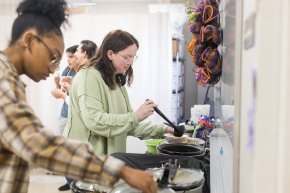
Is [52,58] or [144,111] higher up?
[52,58]

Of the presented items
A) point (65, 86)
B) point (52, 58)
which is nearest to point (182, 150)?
point (52, 58)

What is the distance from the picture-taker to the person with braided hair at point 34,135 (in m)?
0.62

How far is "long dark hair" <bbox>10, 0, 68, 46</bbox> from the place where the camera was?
2.59ft

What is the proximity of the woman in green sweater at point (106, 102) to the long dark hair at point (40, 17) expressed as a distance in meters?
0.74

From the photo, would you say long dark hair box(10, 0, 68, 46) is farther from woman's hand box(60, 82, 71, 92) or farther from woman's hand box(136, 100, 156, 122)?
woman's hand box(60, 82, 71, 92)

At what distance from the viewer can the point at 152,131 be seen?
1.82 meters

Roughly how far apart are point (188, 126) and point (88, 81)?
1265 mm

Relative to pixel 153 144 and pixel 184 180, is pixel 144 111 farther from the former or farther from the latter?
pixel 184 180

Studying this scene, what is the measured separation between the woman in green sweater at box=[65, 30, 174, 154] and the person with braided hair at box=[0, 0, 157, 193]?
2.45ft

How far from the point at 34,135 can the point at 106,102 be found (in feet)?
3.39

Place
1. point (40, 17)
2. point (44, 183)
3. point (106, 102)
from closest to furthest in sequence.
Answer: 1. point (40, 17)
2. point (106, 102)
3. point (44, 183)

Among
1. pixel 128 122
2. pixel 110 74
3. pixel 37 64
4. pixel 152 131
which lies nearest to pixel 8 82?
pixel 37 64

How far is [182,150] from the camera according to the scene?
161cm

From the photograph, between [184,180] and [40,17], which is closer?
[40,17]
